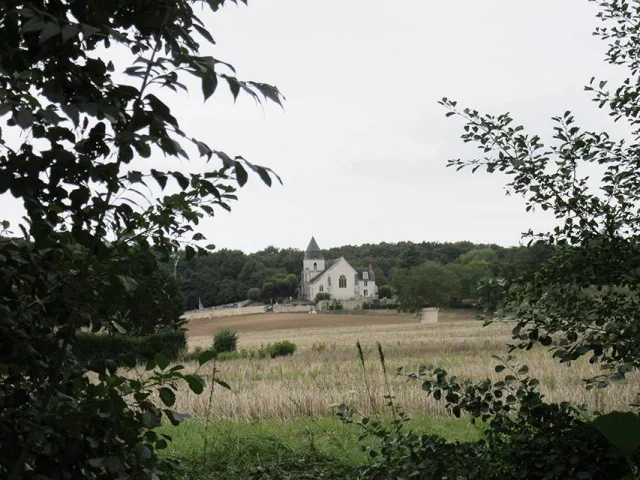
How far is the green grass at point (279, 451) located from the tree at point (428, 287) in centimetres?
5142

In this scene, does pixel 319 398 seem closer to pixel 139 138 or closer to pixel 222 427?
pixel 222 427

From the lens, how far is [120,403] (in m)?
1.41

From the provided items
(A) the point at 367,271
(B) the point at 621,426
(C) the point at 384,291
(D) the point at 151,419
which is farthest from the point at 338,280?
(B) the point at 621,426

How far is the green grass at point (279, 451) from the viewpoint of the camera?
5.05m

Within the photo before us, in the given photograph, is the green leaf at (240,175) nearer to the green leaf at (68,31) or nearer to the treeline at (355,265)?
the green leaf at (68,31)

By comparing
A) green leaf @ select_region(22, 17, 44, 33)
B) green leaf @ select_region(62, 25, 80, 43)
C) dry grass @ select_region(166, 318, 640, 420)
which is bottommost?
dry grass @ select_region(166, 318, 640, 420)

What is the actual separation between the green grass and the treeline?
→ 22258 mm

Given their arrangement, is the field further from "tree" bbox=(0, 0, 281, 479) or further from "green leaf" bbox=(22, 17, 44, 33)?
"green leaf" bbox=(22, 17, 44, 33)

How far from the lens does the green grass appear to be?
5055 millimetres

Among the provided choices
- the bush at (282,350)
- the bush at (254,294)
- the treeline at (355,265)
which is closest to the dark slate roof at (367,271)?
the treeline at (355,265)

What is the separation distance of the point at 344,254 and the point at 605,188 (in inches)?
4003

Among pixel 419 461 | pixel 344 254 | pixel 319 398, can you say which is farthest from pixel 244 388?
pixel 344 254

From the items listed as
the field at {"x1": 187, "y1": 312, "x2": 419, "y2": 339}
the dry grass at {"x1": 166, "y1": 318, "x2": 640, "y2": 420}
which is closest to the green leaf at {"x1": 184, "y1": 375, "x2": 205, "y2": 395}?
the dry grass at {"x1": 166, "y1": 318, "x2": 640, "y2": 420}

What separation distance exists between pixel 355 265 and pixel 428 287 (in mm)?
42810
